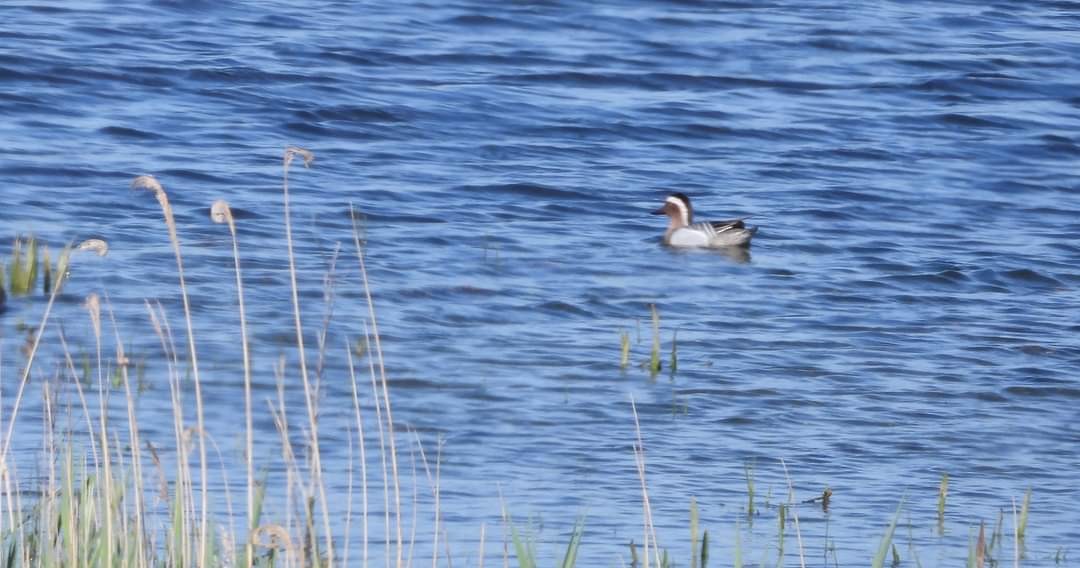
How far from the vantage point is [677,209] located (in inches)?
567

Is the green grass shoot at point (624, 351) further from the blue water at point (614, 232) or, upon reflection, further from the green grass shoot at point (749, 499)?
the green grass shoot at point (749, 499)

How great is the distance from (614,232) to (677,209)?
27.7 inches

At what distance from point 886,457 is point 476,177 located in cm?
789

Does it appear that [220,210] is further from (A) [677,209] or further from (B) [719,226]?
(A) [677,209]

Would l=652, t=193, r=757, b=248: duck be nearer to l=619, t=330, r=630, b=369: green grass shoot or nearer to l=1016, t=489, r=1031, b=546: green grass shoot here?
l=619, t=330, r=630, b=369: green grass shoot

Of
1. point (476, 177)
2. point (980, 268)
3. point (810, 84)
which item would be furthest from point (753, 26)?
point (980, 268)

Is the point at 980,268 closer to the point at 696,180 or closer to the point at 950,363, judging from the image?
the point at 950,363

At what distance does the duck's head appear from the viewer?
14066 mm

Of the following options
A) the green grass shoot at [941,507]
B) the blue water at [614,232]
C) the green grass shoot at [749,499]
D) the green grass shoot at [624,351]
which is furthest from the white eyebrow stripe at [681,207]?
the green grass shoot at [941,507]

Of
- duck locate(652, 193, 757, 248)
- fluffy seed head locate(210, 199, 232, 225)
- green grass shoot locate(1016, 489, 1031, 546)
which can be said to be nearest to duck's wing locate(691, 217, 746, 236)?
duck locate(652, 193, 757, 248)

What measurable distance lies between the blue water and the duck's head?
159 millimetres

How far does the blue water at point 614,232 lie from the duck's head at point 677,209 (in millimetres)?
159

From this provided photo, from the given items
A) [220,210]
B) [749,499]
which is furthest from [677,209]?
[220,210]

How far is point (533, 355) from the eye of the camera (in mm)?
9188
